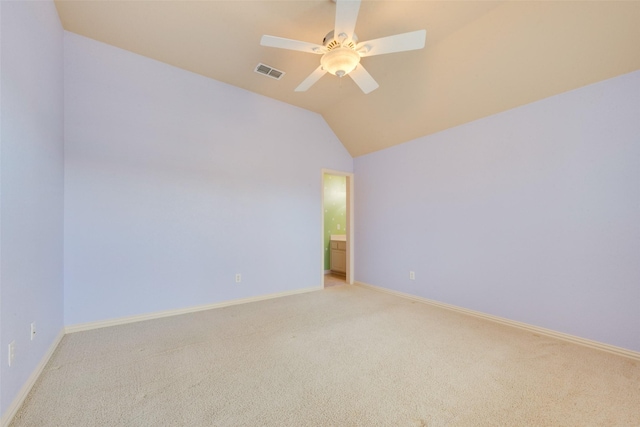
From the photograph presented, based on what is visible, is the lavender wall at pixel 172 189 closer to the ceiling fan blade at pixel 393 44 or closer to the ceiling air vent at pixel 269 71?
the ceiling air vent at pixel 269 71

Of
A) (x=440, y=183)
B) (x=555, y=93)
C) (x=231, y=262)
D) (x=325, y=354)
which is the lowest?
(x=325, y=354)

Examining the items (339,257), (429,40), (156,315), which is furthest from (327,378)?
(339,257)

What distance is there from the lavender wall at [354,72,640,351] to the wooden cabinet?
1623mm

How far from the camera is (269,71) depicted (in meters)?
3.09

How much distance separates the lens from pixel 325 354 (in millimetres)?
2109

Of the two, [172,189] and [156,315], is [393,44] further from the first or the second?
[156,315]

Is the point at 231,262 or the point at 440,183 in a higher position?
the point at 440,183

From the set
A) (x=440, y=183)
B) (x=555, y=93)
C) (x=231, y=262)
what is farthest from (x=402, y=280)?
(x=555, y=93)

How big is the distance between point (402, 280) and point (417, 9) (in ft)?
10.8

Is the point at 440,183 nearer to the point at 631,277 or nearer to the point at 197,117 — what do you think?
the point at 631,277

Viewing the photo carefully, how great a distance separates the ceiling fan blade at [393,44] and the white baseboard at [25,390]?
9.97 ft

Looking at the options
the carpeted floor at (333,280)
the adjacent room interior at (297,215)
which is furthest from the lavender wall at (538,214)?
the carpeted floor at (333,280)

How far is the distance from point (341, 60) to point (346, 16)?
0.32m

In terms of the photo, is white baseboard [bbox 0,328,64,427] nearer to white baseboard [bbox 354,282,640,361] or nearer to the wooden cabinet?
white baseboard [bbox 354,282,640,361]
